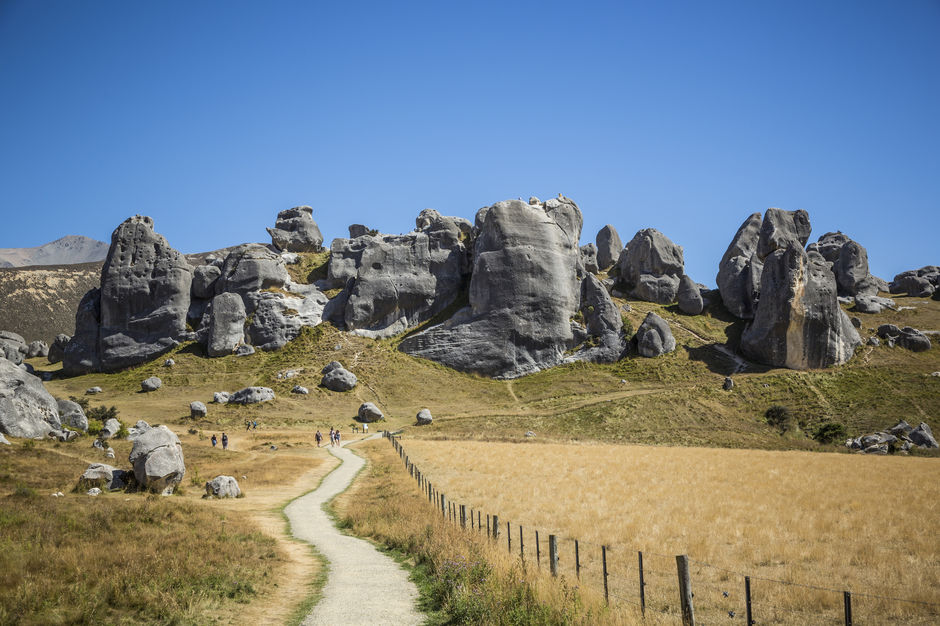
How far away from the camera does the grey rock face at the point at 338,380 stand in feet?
251

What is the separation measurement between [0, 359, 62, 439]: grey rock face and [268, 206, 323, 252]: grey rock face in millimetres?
75389

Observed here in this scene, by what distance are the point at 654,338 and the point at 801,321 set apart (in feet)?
59.1

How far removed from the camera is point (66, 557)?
12352 mm

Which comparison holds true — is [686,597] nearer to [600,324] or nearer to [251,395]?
[251,395]

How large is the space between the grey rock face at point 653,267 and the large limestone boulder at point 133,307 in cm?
7443

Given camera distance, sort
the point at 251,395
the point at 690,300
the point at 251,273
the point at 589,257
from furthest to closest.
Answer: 1. the point at 589,257
2. the point at 690,300
3. the point at 251,273
4. the point at 251,395

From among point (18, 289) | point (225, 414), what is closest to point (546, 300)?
point (225, 414)

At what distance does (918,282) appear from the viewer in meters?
114

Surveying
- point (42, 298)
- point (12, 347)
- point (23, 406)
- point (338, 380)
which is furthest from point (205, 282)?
point (42, 298)

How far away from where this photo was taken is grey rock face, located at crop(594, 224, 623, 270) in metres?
129

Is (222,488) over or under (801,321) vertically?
under

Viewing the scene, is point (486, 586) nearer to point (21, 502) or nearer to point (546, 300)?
point (21, 502)

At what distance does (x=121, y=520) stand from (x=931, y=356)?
90.5 m

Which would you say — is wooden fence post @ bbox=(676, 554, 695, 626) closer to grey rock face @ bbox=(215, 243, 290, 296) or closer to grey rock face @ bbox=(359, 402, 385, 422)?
grey rock face @ bbox=(359, 402, 385, 422)
